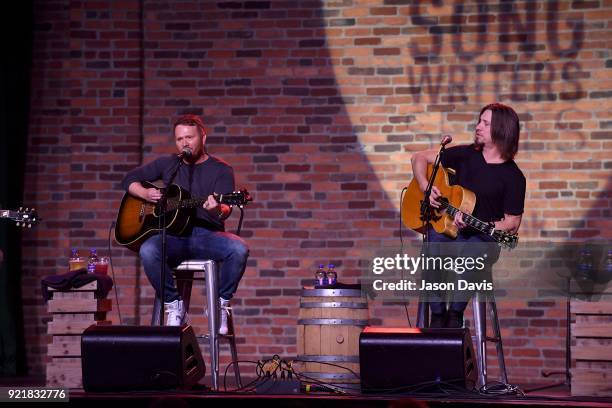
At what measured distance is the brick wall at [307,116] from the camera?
6488 millimetres

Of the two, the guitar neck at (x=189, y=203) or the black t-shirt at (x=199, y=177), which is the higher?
the black t-shirt at (x=199, y=177)

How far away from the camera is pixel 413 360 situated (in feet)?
14.7

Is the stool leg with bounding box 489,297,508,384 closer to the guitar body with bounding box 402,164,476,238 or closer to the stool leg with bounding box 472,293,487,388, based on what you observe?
the stool leg with bounding box 472,293,487,388

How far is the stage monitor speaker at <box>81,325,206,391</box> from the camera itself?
178 inches

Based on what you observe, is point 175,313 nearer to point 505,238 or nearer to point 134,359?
point 134,359

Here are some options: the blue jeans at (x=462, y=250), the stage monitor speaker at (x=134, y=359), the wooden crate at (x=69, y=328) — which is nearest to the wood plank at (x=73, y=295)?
the wooden crate at (x=69, y=328)

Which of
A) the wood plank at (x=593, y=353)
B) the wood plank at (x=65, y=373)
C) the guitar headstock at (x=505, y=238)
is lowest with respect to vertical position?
the wood plank at (x=65, y=373)

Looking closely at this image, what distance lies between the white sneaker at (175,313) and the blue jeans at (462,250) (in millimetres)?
1432

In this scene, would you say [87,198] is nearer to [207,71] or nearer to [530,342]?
[207,71]

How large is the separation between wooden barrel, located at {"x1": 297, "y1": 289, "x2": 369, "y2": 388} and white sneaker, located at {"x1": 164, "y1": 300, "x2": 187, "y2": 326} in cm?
69

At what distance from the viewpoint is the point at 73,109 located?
6.88 m

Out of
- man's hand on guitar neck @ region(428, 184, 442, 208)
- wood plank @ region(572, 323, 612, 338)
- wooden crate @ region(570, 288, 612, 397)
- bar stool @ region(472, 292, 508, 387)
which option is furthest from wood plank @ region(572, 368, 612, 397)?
man's hand on guitar neck @ region(428, 184, 442, 208)

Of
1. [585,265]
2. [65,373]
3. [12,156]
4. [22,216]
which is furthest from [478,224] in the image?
[12,156]

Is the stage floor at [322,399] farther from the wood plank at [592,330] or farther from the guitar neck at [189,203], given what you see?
the guitar neck at [189,203]
